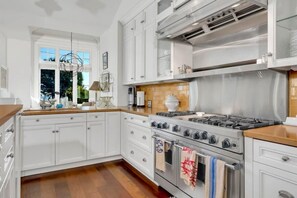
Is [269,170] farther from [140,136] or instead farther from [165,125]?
[140,136]

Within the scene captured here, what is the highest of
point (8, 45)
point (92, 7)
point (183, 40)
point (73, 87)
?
point (92, 7)

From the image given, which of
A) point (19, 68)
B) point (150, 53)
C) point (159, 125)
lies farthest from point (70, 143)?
point (19, 68)

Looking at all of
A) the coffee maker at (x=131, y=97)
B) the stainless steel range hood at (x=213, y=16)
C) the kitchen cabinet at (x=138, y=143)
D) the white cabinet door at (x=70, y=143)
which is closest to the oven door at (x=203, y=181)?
the kitchen cabinet at (x=138, y=143)

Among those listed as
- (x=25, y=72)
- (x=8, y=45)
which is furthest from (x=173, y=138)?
(x=8, y=45)

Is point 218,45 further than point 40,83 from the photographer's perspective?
No

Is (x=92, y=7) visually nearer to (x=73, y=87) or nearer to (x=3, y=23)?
(x=3, y=23)

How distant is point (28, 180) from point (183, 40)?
283 centimetres

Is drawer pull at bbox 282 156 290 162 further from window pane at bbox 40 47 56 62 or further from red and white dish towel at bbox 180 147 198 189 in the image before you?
window pane at bbox 40 47 56 62

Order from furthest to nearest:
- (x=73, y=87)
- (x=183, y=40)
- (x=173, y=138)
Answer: (x=73, y=87) → (x=183, y=40) → (x=173, y=138)

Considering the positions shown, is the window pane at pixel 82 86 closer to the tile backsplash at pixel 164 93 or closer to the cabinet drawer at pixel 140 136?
the tile backsplash at pixel 164 93

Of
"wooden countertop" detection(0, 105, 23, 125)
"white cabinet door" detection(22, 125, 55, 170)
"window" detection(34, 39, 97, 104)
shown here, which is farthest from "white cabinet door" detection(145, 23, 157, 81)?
"window" detection(34, 39, 97, 104)

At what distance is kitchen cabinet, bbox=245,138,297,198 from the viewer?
45.4 inches

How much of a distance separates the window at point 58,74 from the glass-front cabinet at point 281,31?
5189 millimetres

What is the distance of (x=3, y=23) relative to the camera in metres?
4.14
